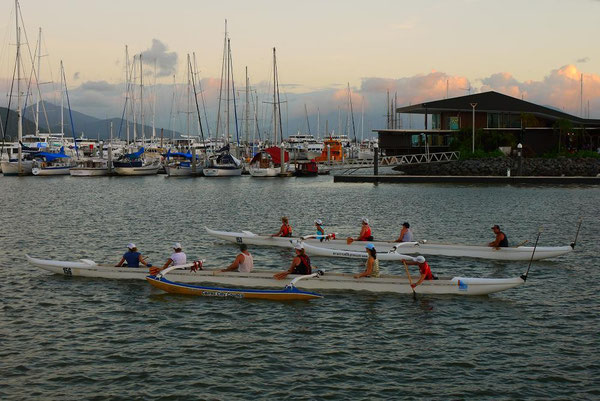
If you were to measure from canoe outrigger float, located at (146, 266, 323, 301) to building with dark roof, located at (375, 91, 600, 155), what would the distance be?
8144cm

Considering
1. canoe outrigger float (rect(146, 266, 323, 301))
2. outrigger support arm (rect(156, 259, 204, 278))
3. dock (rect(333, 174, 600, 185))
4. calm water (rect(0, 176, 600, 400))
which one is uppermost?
dock (rect(333, 174, 600, 185))

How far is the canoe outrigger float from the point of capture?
71.7 ft

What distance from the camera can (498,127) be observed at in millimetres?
103188

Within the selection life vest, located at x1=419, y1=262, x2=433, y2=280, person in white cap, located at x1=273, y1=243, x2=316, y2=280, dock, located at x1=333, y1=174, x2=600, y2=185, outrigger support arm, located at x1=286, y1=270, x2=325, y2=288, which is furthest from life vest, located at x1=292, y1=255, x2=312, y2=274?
dock, located at x1=333, y1=174, x2=600, y2=185

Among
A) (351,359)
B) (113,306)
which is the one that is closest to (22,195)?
(113,306)

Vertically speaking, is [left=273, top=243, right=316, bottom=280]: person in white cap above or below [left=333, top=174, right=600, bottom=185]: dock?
below

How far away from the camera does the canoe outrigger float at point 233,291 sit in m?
21.9

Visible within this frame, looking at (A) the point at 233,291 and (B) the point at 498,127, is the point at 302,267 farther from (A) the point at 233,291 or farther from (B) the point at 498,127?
(B) the point at 498,127

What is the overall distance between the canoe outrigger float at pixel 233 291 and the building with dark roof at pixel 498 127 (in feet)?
267

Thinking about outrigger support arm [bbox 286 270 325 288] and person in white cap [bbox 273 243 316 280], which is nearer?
outrigger support arm [bbox 286 270 325 288]

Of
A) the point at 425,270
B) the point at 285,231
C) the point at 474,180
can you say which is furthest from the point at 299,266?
the point at 474,180

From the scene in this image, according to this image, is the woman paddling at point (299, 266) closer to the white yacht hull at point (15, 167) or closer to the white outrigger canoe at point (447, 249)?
the white outrigger canoe at point (447, 249)

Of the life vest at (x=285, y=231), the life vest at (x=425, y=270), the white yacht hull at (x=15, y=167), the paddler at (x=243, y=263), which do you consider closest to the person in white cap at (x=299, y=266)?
the paddler at (x=243, y=263)

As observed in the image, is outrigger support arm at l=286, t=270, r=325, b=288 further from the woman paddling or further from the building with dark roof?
the building with dark roof
